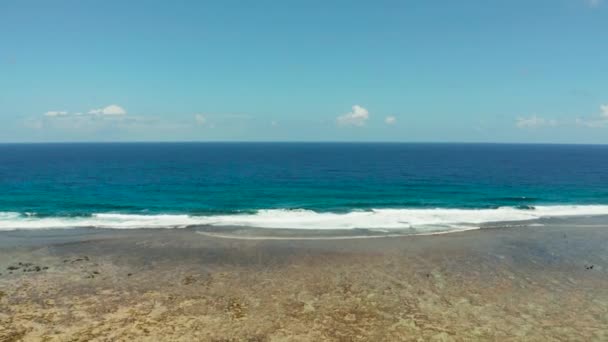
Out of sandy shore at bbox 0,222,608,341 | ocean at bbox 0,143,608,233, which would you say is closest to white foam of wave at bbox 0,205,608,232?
ocean at bbox 0,143,608,233

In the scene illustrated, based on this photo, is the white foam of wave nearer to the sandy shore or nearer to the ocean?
the ocean

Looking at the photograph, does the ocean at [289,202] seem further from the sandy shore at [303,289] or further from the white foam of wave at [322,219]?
the sandy shore at [303,289]

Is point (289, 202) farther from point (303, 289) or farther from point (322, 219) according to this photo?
point (303, 289)

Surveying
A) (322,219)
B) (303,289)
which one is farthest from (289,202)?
(303,289)

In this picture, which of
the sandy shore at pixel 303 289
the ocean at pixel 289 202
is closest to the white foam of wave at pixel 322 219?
the ocean at pixel 289 202

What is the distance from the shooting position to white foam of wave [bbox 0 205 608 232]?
3781 cm

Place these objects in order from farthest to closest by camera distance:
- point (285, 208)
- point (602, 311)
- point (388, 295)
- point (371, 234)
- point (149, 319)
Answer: point (285, 208) < point (371, 234) < point (388, 295) < point (602, 311) < point (149, 319)

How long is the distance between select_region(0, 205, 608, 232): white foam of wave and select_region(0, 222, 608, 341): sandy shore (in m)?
5.27

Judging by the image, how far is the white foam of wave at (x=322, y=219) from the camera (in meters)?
37.8

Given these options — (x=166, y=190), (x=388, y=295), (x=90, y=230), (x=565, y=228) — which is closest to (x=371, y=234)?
(x=388, y=295)

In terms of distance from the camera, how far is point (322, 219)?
41281 mm

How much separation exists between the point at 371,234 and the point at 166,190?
39128 millimetres

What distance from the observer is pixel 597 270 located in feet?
80.2

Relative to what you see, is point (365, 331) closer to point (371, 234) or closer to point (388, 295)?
point (388, 295)
